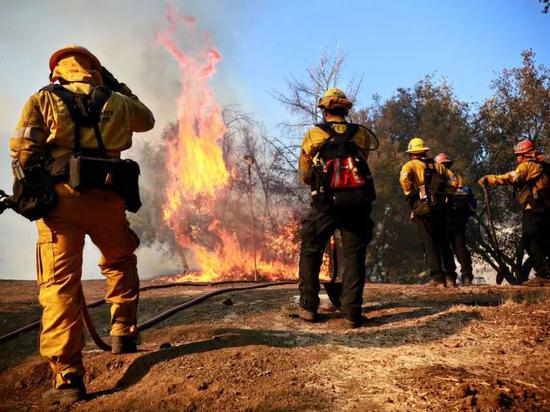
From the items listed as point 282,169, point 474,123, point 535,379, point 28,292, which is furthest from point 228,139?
point 535,379

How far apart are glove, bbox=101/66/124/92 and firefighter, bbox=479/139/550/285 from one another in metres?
6.52

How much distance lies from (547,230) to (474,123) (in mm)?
13873

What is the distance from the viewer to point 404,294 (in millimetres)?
5969

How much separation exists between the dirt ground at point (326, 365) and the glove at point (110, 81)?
230 cm

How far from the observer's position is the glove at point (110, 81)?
12.0 ft

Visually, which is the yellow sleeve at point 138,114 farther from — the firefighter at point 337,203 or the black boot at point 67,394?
the black boot at point 67,394

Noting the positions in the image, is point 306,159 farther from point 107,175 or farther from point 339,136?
point 107,175

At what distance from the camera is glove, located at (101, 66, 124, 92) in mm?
3654

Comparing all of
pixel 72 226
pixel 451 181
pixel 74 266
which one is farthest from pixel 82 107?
pixel 451 181

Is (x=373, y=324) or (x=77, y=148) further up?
(x=77, y=148)

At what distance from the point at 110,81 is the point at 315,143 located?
2100mm

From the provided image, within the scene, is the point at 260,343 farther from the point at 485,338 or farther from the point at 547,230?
the point at 547,230

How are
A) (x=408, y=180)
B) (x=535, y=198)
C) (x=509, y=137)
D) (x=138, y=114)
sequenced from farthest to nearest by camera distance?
1. (x=509, y=137)
2. (x=535, y=198)
3. (x=408, y=180)
4. (x=138, y=114)

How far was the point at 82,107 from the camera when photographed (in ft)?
10.00
